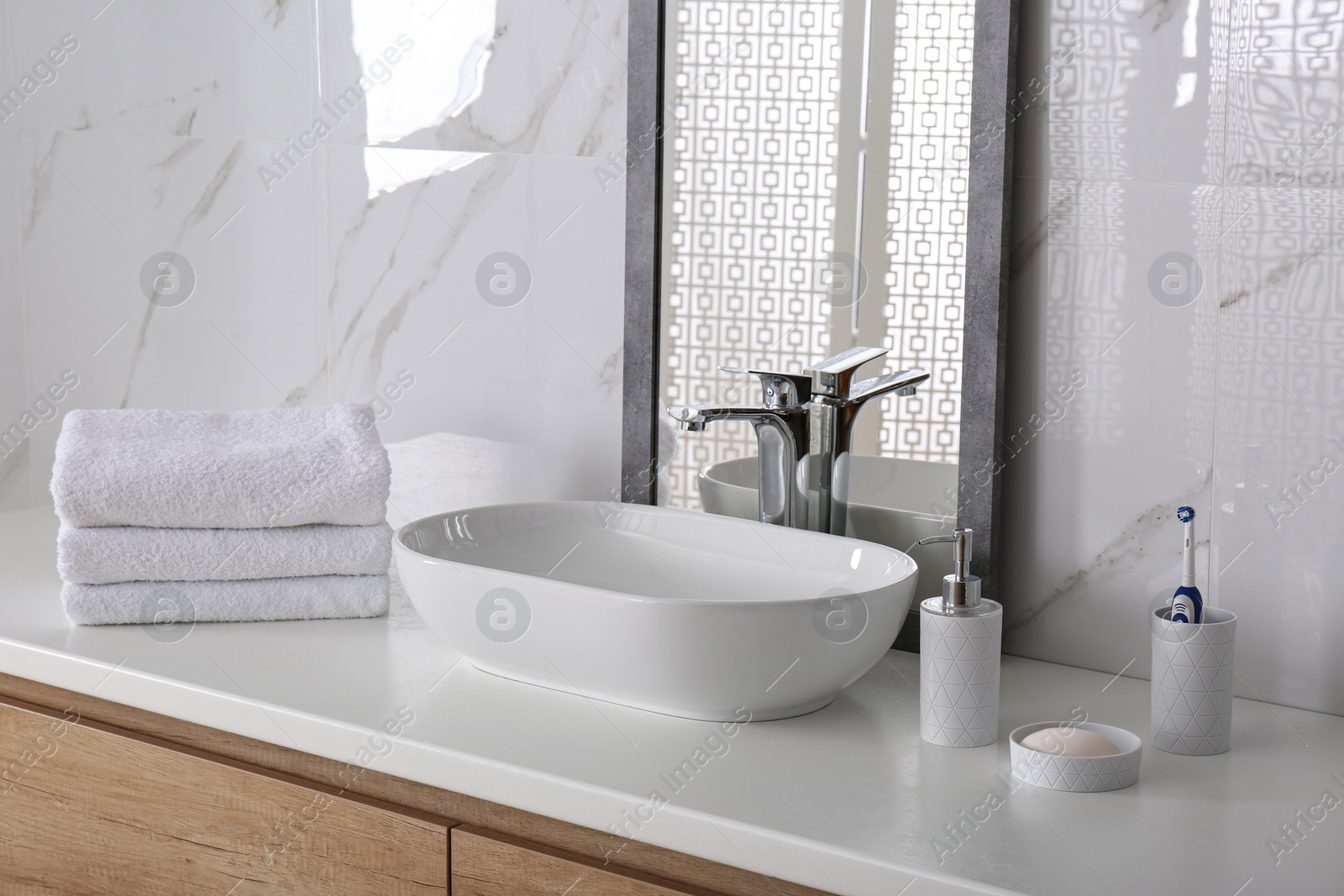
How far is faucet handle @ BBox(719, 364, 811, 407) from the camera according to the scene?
117 cm

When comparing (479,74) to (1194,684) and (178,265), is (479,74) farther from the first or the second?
(1194,684)

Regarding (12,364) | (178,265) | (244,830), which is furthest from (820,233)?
(12,364)

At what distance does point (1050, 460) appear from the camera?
110 centimetres

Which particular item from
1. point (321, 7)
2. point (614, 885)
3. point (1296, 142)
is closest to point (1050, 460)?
point (1296, 142)

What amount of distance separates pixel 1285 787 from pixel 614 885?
49 centimetres

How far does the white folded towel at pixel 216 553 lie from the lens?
1.15m

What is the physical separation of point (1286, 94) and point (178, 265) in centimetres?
136

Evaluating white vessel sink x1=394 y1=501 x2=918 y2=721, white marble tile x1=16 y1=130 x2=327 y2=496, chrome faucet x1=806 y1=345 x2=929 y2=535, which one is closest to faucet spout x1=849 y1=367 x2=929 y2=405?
chrome faucet x1=806 y1=345 x2=929 y2=535

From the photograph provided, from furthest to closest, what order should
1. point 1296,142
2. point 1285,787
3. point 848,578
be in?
point 848,578, point 1296,142, point 1285,787

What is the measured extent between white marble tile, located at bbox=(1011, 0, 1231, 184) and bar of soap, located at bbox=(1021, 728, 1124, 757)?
1.59ft

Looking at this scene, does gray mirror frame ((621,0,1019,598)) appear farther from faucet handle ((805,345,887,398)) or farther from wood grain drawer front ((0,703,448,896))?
wood grain drawer front ((0,703,448,896))

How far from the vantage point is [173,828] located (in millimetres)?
1023

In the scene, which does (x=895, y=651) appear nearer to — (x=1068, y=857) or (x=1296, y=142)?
(x=1068, y=857)

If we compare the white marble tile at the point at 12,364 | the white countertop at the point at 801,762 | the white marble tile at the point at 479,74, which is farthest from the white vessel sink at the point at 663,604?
the white marble tile at the point at 12,364
